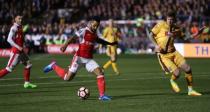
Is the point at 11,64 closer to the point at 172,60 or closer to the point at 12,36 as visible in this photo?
the point at 12,36

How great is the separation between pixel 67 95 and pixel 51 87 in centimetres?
284

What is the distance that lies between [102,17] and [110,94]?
1204 inches

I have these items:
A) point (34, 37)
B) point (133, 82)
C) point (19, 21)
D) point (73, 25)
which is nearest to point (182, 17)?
point (73, 25)

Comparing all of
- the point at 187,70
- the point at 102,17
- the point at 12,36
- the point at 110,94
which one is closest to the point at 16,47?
the point at 12,36

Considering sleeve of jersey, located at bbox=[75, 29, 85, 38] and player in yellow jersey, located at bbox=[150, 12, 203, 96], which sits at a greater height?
sleeve of jersey, located at bbox=[75, 29, 85, 38]

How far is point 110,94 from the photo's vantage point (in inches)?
740

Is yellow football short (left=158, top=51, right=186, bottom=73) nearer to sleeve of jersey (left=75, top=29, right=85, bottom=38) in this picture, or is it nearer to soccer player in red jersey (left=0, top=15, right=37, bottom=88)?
sleeve of jersey (left=75, top=29, right=85, bottom=38)

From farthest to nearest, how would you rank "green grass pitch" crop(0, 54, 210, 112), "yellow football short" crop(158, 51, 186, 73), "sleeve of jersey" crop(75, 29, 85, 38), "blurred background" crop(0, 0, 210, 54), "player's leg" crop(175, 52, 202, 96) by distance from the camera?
"blurred background" crop(0, 0, 210, 54) < "yellow football short" crop(158, 51, 186, 73) < "player's leg" crop(175, 52, 202, 96) < "sleeve of jersey" crop(75, 29, 85, 38) < "green grass pitch" crop(0, 54, 210, 112)

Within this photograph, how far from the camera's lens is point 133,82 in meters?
23.2

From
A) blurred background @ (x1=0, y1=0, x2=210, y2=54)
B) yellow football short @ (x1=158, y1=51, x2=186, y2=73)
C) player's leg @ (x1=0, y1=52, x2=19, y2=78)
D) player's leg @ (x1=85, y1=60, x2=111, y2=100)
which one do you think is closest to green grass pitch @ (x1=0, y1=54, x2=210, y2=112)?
player's leg @ (x1=85, y1=60, x2=111, y2=100)

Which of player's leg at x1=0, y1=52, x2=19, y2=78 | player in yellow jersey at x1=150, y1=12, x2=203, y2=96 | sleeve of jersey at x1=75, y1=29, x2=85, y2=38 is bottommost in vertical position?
player's leg at x1=0, y1=52, x2=19, y2=78

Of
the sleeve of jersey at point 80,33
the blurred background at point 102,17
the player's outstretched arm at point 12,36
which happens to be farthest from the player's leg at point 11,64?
the blurred background at point 102,17

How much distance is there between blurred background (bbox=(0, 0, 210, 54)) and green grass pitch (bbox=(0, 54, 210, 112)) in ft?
59.7

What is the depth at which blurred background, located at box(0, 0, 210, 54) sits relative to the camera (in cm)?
4578
